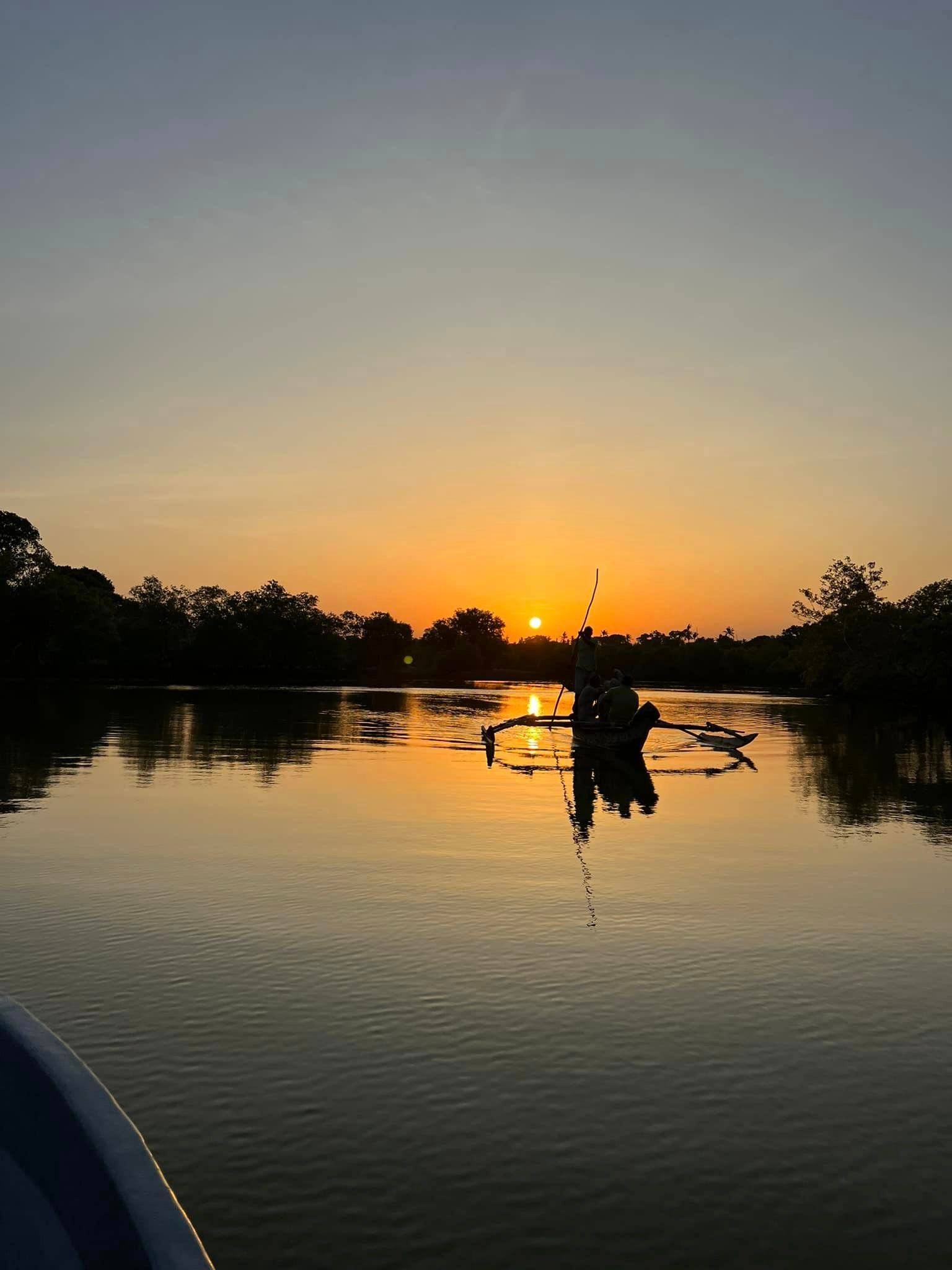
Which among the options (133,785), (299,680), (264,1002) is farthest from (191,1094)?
(299,680)

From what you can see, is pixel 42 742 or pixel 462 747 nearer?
pixel 42 742

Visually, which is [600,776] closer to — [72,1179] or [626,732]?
[626,732]

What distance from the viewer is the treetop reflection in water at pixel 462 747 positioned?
78.7 ft

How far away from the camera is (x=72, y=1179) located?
152 inches

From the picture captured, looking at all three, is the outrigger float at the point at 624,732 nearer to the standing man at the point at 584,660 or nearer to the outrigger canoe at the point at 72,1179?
the standing man at the point at 584,660

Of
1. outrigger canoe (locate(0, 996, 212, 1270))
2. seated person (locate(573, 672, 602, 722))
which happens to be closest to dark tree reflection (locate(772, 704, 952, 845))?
seated person (locate(573, 672, 602, 722))

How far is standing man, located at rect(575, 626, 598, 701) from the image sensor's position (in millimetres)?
→ 39094

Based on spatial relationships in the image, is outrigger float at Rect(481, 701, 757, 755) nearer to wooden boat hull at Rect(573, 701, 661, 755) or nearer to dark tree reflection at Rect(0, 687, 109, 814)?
wooden boat hull at Rect(573, 701, 661, 755)

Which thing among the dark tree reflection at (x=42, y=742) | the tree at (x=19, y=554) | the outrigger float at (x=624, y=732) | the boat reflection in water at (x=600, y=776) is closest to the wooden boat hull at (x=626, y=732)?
the outrigger float at (x=624, y=732)

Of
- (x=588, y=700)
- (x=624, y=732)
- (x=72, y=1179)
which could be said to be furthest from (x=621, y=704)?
(x=72, y=1179)

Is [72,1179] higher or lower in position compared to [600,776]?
higher

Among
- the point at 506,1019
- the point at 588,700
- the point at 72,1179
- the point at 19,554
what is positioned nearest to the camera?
the point at 72,1179

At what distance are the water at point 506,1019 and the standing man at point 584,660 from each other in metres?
18.2

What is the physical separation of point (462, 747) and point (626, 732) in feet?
24.5
